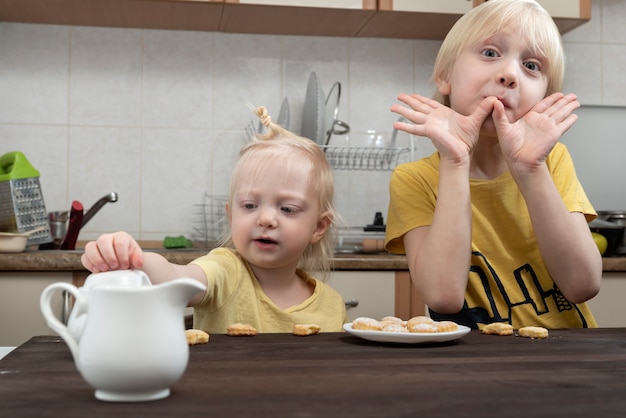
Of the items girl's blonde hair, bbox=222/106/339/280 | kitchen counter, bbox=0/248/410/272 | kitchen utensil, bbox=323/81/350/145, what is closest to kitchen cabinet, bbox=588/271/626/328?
kitchen counter, bbox=0/248/410/272

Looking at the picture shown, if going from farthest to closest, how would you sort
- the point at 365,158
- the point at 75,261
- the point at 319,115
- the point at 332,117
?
the point at 365,158
the point at 332,117
the point at 319,115
the point at 75,261

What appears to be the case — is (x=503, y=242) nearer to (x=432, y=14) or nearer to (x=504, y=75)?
(x=504, y=75)

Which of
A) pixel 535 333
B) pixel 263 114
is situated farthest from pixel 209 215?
pixel 535 333

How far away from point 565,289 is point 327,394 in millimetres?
753

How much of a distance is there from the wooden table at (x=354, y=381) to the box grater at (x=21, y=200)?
1.27m

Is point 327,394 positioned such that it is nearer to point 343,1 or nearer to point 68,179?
point 343,1

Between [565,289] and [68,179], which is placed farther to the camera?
[68,179]

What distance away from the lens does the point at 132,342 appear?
0.57 m

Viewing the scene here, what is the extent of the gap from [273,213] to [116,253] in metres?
0.49

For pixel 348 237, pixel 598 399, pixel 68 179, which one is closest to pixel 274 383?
pixel 598 399

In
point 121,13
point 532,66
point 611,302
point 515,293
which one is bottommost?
point 611,302

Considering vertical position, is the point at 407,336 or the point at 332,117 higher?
the point at 332,117

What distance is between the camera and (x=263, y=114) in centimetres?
133

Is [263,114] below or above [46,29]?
below
